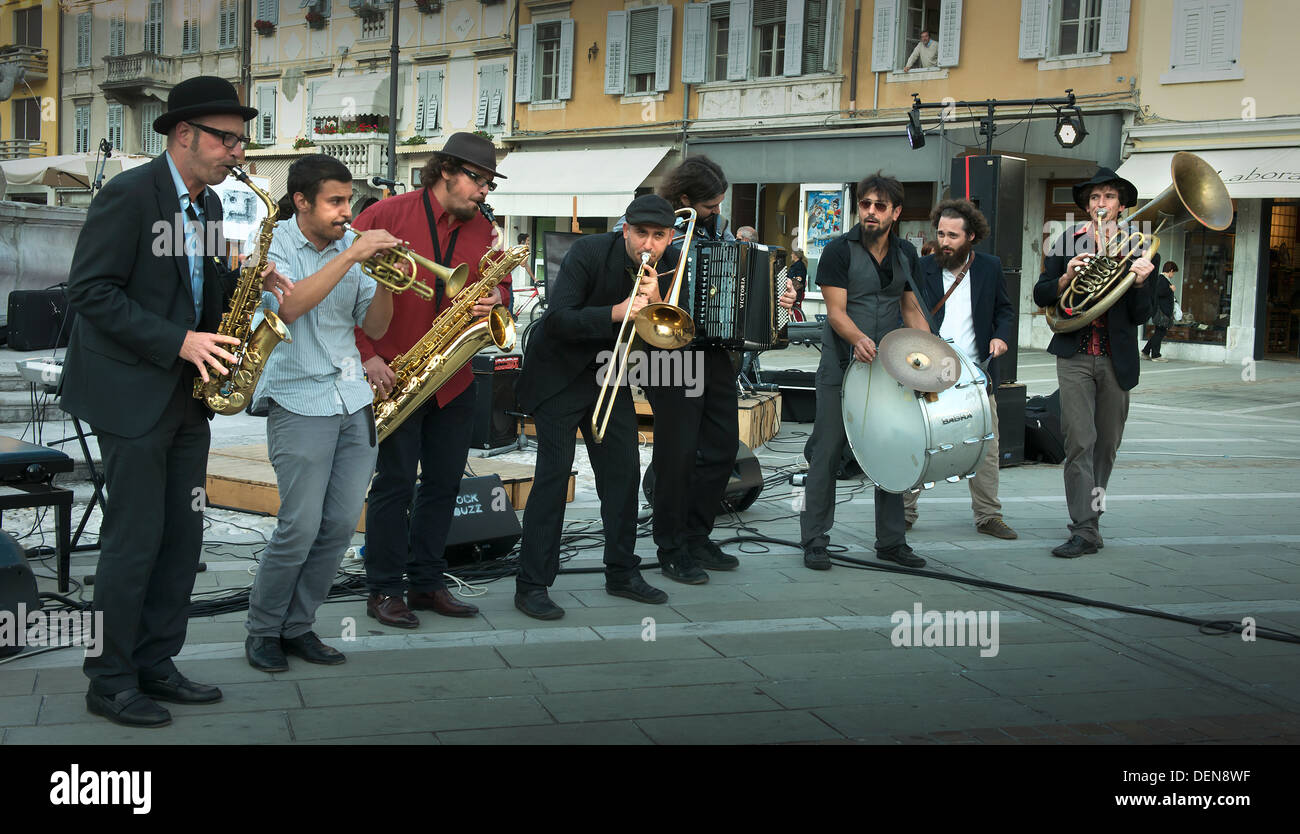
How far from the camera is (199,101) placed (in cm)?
378

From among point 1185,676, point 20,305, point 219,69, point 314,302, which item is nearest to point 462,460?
point 314,302

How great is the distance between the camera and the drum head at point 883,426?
19.2 feet

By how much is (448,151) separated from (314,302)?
1.10 metres

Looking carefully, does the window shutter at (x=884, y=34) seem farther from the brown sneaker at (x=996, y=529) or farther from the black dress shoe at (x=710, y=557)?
the black dress shoe at (x=710, y=557)

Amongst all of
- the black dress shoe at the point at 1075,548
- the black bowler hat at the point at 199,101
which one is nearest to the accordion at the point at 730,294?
the black dress shoe at the point at 1075,548

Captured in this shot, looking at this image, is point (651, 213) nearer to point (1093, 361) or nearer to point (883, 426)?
point (883, 426)

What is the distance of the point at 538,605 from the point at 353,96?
2002 cm

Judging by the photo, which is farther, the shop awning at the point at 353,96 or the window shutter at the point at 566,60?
the window shutter at the point at 566,60

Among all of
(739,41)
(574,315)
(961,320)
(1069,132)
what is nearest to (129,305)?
(574,315)

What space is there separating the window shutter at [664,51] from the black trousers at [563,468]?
22074 mm

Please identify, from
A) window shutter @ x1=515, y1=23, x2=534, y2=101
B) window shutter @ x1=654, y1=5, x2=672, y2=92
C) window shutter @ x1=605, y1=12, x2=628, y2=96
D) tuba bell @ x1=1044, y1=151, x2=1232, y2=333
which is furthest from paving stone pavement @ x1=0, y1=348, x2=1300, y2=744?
window shutter @ x1=515, y1=23, x2=534, y2=101

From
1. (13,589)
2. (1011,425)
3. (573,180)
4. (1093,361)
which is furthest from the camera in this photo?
(573,180)

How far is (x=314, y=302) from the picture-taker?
4141 mm
